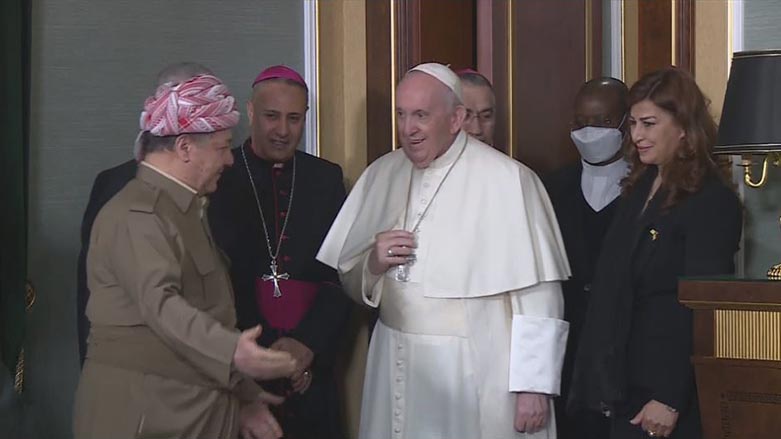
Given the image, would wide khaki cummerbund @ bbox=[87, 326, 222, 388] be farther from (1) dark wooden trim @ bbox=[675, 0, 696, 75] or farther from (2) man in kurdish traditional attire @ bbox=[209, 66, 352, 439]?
(1) dark wooden trim @ bbox=[675, 0, 696, 75]

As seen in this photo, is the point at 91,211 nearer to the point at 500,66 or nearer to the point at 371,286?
the point at 371,286

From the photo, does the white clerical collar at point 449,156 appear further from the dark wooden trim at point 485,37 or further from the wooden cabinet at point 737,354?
the dark wooden trim at point 485,37

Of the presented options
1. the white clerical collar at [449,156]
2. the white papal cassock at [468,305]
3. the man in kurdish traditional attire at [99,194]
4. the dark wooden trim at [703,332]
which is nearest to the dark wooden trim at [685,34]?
the white papal cassock at [468,305]

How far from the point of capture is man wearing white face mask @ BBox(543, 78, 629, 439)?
4.52 m

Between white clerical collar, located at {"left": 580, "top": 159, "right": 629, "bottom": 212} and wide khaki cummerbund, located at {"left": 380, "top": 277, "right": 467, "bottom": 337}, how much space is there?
0.86m

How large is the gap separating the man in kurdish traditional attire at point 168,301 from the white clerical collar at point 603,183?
1.75 m

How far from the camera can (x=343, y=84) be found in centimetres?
523

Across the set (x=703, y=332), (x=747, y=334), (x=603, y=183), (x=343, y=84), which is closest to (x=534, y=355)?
(x=703, y=332)

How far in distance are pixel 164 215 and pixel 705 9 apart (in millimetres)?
2561

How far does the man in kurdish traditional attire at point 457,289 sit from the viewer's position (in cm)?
387

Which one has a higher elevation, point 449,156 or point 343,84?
point 343,84

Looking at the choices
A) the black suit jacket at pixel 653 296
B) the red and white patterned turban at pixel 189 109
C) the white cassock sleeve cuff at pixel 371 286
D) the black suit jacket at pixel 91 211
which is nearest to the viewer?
the red and white patterned turban at pixel 189 109

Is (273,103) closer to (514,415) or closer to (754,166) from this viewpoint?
(514,415)

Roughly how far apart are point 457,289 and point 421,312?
0.44 feet
